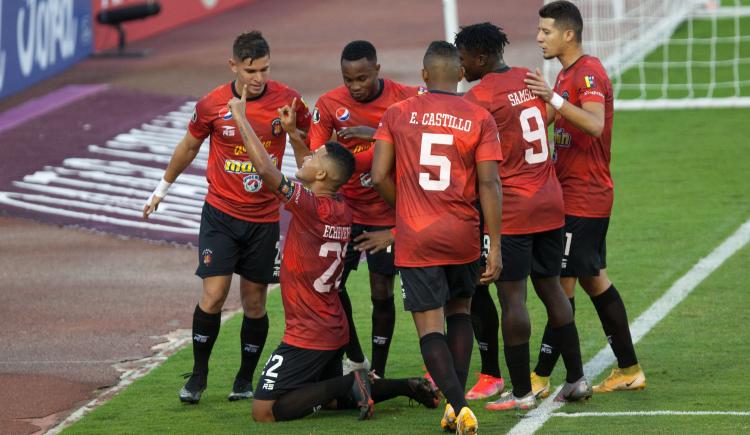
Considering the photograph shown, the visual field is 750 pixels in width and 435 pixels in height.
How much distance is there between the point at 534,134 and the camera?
692cm

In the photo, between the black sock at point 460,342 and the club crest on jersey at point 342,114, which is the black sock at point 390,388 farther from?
the club crest on jersey at point 342,114

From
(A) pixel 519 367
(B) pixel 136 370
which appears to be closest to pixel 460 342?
(A) pixel 519 367

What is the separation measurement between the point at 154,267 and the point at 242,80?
4184 mm

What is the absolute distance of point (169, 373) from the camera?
8.29 meters

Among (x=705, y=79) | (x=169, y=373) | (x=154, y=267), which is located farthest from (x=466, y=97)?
(x=705, y=79)

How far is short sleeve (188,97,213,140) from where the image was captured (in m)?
7.62

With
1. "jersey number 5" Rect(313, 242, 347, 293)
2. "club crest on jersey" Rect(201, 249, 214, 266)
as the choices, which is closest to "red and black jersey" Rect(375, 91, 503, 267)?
"jersey number 5" Rect(313, 242, 347, 293)

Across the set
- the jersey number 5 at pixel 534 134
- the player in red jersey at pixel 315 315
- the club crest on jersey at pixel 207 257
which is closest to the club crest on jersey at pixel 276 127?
the player in red jersey at pixel 315 315

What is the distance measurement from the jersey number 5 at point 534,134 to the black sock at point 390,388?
1383 mm

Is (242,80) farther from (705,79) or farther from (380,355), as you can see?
(705,79)

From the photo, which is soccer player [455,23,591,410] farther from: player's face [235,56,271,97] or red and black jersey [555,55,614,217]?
player's face [235,56,271,97]

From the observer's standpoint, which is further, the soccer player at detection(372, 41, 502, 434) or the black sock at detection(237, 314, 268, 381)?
the black sock at detection(237, 314, 268, 381)

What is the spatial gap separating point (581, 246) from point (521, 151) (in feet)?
2.54

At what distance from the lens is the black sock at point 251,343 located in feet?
25.3
